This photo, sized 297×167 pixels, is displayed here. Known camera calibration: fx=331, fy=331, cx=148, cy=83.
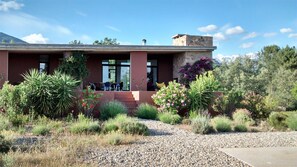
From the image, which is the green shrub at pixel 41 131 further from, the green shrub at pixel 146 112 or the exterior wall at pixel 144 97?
the exterior wall at pixel 144 97

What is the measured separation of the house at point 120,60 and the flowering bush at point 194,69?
1.97 ft

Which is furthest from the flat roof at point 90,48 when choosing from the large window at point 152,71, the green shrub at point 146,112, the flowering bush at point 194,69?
the green shrub at point 146,112

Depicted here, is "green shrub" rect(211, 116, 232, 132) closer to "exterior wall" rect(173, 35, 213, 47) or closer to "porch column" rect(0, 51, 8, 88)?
"exterior wall" rect(173, 35, 213, 47)

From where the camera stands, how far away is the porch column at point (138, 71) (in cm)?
1867

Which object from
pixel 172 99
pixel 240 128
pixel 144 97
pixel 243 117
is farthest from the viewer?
pixel 144 97

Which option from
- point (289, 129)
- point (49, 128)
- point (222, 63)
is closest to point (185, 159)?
point (49, 128)

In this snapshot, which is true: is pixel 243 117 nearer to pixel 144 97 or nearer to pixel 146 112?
pixel 146 112

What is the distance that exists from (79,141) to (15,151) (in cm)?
161

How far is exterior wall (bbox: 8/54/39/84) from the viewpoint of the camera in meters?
20.0

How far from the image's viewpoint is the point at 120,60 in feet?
70.9

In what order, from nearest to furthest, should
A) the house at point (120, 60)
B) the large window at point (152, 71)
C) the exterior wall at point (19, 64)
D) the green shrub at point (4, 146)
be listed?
the green shrub at point (4, 146), the house at point (120, 60), the exterior wall at point (19, 64), the large window at point (152, 71)

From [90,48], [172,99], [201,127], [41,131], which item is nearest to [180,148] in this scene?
[201,127]

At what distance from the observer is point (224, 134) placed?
35.5 ft

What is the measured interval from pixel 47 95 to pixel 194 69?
27.4 feet
